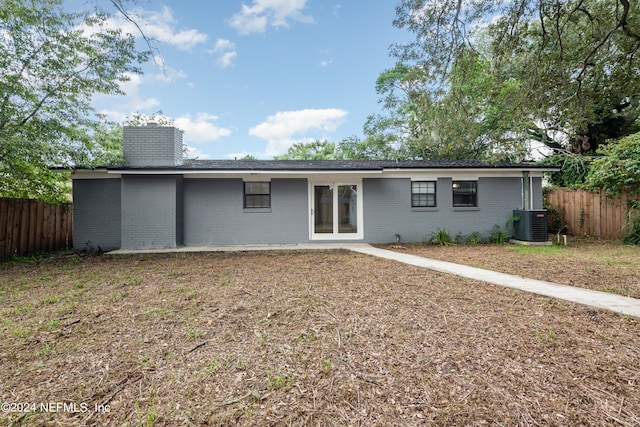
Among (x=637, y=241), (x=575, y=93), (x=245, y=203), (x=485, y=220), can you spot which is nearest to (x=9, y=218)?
(x=245, y=203)

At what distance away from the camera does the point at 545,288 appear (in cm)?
434

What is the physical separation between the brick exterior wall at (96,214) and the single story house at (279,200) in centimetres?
3

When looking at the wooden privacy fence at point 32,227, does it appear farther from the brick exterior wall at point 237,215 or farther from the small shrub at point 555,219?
the small shrub at point 555,219

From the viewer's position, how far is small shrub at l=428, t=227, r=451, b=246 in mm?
9662

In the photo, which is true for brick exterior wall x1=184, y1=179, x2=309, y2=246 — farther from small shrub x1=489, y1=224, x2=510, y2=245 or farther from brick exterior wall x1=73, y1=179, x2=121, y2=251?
small shrub x1=489, y1=224, x2=510, y2=245

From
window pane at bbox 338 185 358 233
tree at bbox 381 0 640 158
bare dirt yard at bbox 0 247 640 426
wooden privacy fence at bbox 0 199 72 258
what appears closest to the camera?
bare dirt yard at bbox 0 247 640 426

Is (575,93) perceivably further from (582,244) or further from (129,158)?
(129,158)

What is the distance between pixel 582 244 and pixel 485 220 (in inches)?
114

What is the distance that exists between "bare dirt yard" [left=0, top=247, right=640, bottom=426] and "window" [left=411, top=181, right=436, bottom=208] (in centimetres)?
607

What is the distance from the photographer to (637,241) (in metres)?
9.11

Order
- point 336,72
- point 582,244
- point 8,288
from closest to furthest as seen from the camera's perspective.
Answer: point 8,288
point 582,244
point 336,72

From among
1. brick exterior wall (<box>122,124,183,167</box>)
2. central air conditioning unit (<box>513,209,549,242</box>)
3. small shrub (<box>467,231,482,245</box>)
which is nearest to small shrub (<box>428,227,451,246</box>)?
small shrub (<box>467,231,482,245</box>)

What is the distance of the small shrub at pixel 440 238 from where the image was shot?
9.66 m

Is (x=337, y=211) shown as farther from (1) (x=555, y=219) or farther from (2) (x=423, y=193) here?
(1) (x=555, y=219)
